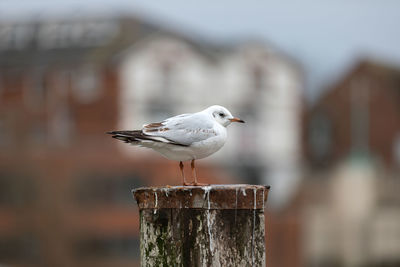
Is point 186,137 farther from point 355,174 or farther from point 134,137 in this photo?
point 355,174

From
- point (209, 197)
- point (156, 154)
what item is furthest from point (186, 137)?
point (156, 154)

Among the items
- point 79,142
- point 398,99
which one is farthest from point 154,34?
point 398,99

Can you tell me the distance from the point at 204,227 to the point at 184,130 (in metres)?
1.89

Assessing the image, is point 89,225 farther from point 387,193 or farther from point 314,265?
point 387,193

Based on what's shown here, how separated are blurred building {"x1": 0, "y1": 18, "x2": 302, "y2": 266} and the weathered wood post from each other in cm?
3406

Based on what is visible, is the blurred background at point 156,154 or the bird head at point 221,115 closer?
the bird head at point 221,115

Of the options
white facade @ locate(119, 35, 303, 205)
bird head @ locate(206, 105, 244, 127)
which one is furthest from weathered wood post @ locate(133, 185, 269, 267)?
white facade @ locate(119, 35, 303, 205)

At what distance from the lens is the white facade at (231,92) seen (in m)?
54.9

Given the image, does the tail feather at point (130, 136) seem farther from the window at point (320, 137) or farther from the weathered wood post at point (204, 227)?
the window at point (320, 137)

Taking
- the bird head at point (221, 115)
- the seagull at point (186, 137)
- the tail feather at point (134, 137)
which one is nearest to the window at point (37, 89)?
the bird head at point (221, 115)

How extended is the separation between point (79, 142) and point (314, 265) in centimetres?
1472

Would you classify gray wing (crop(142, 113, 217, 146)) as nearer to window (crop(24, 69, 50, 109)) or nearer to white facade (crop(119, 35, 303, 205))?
white facade (crop(119, 35, 303, 205))

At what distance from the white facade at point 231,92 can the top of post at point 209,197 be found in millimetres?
49990

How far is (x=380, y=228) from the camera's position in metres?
45.8
